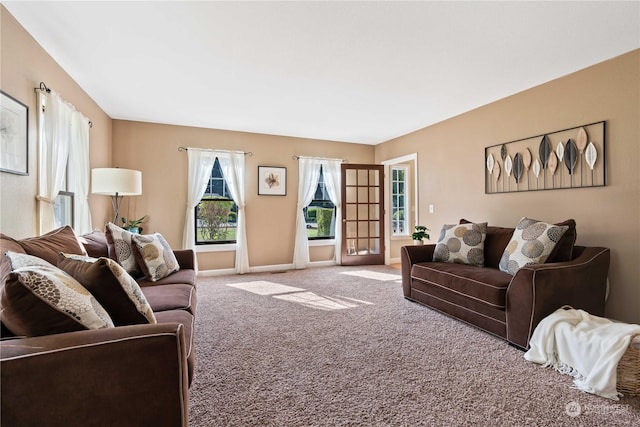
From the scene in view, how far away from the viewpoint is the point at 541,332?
2.20m

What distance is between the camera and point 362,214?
620 cm

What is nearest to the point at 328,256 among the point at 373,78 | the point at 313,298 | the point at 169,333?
the point at 313,298

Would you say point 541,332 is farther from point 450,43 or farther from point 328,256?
point 328,256

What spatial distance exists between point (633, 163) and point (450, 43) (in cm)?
193

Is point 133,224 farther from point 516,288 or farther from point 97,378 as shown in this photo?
point 516,288

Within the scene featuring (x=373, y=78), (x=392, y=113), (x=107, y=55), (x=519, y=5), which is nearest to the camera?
(x=519, y=5)

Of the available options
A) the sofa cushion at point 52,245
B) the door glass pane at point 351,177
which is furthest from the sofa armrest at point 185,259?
the door glass pane at point 351,177

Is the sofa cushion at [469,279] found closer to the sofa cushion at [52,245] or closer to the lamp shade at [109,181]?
the sofa cushion at [52,245]

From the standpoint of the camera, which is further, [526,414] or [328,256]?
[328,256]

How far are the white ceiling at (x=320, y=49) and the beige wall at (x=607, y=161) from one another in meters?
0.19

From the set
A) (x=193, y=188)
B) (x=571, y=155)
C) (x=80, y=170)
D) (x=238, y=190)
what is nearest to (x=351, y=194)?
(x=238, y=190)

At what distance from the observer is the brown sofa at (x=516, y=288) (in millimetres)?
2316

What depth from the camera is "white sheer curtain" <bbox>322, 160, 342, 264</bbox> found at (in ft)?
19.7

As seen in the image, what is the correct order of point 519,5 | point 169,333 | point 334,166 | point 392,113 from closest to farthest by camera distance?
1. point 169,333
2. point 519,5
3. point 392,113
4. point 334,166
